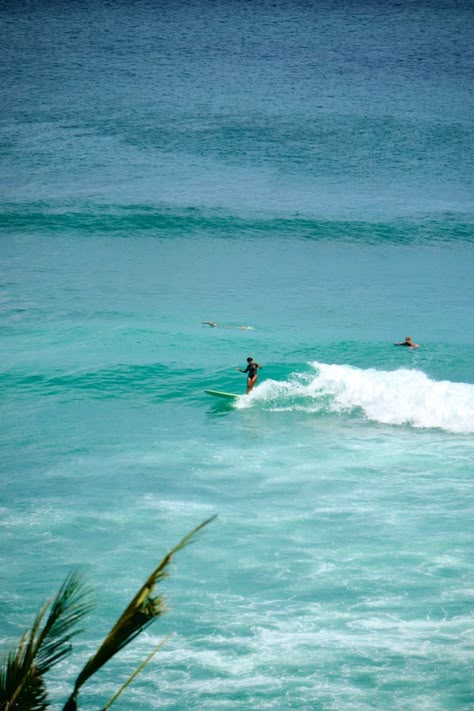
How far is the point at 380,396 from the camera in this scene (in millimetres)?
22094

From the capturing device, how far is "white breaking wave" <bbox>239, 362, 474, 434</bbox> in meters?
20.8

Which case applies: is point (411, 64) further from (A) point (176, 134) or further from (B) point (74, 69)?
(B) point (74, 69)

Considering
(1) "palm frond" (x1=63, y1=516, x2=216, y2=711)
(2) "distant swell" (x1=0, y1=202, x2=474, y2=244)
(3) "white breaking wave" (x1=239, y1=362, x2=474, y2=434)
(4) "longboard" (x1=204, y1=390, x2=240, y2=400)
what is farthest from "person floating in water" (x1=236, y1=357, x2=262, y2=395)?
(2) "distant swell" (x1=0, y1=202, x2=474, y2=244)

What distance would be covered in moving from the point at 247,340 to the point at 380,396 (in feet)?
21.3

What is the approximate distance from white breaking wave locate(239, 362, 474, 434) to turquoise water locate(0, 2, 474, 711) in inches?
4.0

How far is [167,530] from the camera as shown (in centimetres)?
1423

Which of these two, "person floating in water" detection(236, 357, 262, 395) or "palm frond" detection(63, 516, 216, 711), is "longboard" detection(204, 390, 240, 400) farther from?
A: "palm frond" detection(63, 516, 216, 711)

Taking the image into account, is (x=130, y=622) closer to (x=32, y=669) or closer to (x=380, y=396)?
(x=32, y=669)

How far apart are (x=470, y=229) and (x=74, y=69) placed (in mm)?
29026

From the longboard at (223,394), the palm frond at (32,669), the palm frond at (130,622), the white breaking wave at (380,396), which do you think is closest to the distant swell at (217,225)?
the white breaking wave at (380,396)

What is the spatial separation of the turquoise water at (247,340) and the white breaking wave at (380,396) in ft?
0.33

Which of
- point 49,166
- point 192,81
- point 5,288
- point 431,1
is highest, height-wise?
point 431,1

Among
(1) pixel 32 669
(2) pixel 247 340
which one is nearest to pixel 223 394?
(2) pixel 247 340

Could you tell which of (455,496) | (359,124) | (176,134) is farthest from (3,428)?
(359,124)
